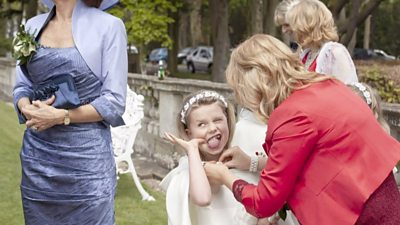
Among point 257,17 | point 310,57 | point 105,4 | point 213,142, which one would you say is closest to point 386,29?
point 257,17

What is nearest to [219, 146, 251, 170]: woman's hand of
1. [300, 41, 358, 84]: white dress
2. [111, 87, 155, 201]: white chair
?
[300, 41, 358, 84]: white dress

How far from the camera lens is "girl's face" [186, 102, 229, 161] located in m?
2.81

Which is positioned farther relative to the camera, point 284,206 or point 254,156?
point 254,156

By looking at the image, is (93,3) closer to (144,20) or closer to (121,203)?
(121,203)

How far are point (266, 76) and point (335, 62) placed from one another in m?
1.72

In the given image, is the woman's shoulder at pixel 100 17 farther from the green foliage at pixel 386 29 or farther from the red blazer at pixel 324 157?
the green foliage at pixel 386 29

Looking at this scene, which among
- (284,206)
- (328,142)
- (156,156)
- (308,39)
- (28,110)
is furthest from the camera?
(156,156)

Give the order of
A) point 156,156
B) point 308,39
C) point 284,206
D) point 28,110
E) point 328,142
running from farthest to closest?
1. point 156,156
2. point 308,39
3. point 28,110
4. point 284,206
5. point 328,142

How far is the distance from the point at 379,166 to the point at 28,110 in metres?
1.46

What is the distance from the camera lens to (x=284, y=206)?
2449 mm

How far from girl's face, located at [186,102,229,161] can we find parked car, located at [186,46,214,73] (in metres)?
33.1

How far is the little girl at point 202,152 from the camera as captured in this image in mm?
2743

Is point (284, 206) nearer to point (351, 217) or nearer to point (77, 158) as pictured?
point (351, 217)

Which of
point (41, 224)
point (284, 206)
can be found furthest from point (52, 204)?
point (284, 206)
